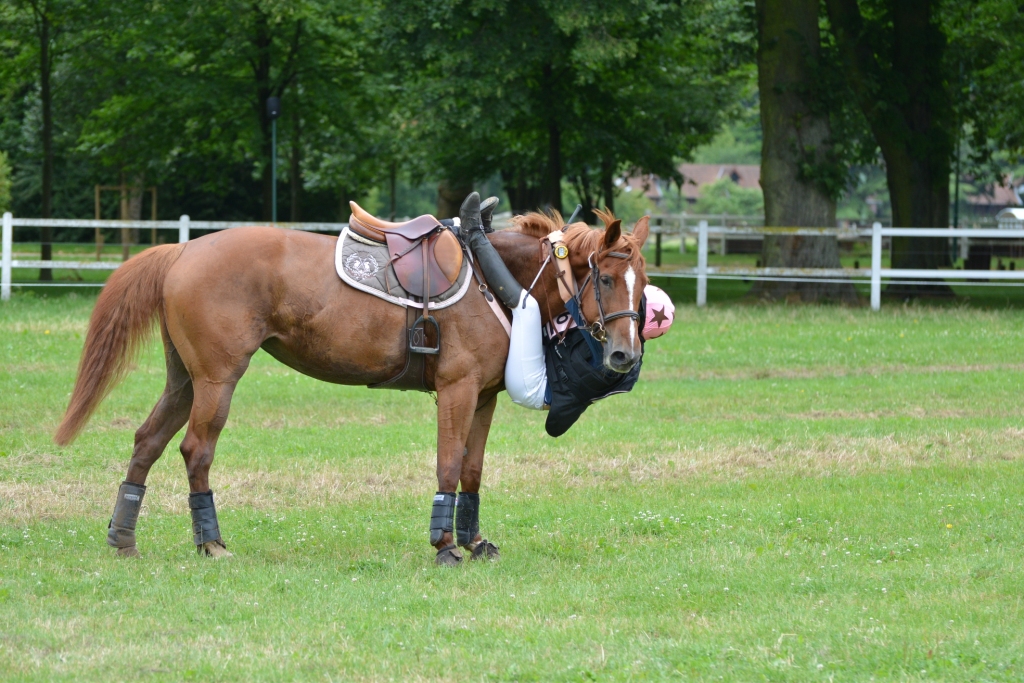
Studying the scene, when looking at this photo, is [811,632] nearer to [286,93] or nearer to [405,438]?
[405,438]

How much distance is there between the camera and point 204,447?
21.7ft

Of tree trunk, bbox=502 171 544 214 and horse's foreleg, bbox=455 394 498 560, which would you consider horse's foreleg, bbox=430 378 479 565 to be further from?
tree trunk, bbox=502 171 544 214

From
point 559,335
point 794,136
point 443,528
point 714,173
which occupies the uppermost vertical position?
point 714,173

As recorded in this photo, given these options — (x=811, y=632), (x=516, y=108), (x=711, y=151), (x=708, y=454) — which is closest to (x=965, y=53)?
(x=516, y=108)

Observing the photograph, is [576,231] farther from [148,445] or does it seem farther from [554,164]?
[554,164]

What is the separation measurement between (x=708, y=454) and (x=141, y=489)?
16.4 ft

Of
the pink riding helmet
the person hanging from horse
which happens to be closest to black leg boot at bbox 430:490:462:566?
the person hanging from horse

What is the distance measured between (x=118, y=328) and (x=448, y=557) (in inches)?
93.1

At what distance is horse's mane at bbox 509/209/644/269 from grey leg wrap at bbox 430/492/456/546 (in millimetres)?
1632

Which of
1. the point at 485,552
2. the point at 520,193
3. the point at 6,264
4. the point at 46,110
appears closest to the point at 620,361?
the point at 485,552

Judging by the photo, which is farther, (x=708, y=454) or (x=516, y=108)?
(x=516, y=108)

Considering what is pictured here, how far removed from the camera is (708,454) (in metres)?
9.99

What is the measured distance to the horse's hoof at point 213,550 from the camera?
6688mm

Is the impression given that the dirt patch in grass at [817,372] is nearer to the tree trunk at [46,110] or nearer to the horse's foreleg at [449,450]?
the horse's foreleg at [449,450]
